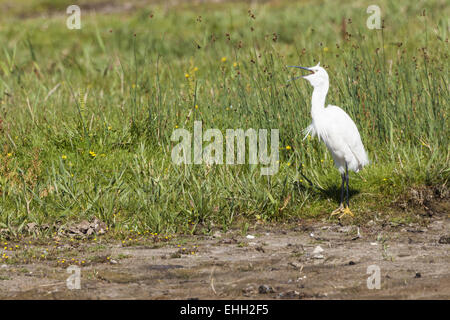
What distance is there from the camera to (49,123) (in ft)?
22.9

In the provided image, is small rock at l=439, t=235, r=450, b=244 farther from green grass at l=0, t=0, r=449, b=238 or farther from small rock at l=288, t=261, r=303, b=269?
small rock at l=288, t=261, r=303, b=269

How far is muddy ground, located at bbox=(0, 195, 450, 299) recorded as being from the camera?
4078mm

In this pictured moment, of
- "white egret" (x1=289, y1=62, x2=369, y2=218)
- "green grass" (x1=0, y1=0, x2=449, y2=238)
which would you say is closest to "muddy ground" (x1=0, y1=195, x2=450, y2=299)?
"green grass" (x1=0, y1=0, x2=449, y2=238)

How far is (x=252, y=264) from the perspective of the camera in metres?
4.68

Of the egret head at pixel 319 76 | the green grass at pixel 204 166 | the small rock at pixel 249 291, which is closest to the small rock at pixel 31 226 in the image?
the green grass at pixel 204 166

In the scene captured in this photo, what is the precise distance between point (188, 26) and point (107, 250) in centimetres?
899

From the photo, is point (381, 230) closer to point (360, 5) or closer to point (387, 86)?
point (387, 86)

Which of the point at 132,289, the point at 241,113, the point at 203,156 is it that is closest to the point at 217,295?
the point at 132,289

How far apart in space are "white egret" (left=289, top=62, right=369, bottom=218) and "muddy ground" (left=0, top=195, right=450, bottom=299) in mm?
568

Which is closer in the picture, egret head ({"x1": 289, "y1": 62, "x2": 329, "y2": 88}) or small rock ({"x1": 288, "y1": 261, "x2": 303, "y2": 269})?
small rock ({"x1": 288, "y1": 261, "x2": 303, "y2": 269})

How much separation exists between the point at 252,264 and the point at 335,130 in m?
1.66

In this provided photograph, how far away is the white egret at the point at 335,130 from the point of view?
571 cm

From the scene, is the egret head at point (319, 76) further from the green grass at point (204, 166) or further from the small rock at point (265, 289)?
the small rock at point (265, 289)

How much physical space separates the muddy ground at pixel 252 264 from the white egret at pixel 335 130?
0.57 meters
